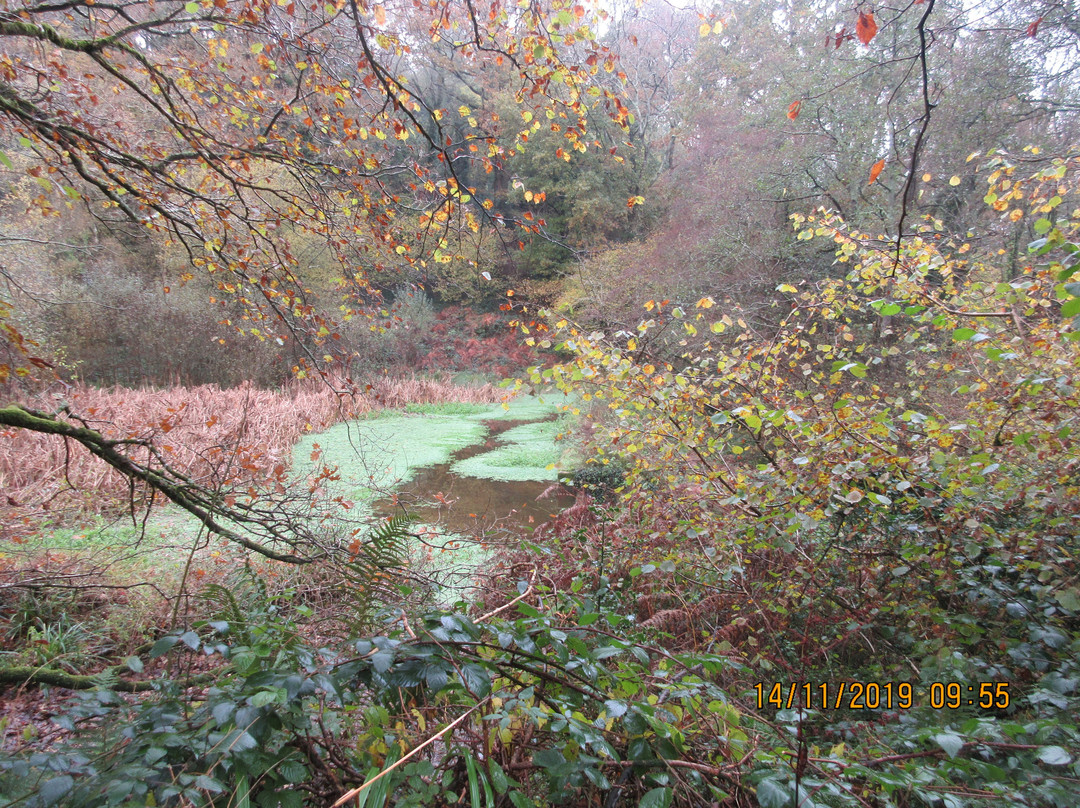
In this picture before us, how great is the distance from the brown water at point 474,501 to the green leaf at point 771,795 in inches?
154

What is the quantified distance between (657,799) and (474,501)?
6.00 metres

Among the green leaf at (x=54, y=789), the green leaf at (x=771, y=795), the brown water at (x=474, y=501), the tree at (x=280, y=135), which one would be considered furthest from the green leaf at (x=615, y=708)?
the brown water at (x=474, y=501)

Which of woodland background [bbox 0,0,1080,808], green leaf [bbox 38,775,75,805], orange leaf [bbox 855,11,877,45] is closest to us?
green leaf [bbox 38,775,75,805]

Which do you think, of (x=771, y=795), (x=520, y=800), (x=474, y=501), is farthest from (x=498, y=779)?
(x=474, y=501)

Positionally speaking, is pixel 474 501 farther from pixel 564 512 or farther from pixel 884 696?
pixel 884 696

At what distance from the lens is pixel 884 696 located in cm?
204

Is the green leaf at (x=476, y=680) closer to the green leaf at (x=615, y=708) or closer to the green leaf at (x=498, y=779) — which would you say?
the green leaf at (x=498, y=779)

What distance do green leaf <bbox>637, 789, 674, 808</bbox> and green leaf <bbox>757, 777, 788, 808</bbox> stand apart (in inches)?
6.1

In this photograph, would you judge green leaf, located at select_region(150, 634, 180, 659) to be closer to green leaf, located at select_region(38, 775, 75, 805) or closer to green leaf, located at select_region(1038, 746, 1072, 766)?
green leaf, located at select_region(38, 775, 75, 805)

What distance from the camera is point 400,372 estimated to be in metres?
16.7

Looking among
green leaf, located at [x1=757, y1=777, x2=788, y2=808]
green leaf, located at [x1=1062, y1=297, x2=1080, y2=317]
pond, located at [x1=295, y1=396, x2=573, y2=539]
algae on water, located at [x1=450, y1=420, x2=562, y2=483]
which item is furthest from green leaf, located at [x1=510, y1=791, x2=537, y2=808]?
algae on water, located at [x1=450, y1=420, x2=562, y2=483]

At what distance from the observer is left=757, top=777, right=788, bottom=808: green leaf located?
95 cm

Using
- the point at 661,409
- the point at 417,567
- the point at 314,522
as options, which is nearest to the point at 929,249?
the point at 661,409

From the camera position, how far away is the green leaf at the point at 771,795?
0.95 meters
